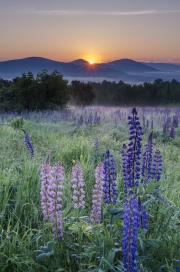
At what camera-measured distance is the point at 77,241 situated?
9.59ft

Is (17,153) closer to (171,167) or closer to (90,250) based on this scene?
(171,167)

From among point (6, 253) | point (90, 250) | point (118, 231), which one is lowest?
point (6, 253)

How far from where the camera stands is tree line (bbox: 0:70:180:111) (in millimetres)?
21812

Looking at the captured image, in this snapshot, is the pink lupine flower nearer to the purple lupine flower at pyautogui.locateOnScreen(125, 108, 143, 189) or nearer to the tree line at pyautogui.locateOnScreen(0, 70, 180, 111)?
the purple lupine flower at pyautogui.locateOnScreen(125, 108, 143, 189)

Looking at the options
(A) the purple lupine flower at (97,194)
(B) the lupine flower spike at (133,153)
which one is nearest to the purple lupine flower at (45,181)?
(A) the purple lupine flower at (97,194)

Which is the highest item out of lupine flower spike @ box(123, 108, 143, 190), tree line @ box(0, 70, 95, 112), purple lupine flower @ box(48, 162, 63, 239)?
tree line @ box(0, 70, 95, 112)

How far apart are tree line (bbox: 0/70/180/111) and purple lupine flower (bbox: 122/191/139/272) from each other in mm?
19341

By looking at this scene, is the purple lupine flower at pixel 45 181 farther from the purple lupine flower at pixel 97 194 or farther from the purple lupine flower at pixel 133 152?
the purple lupine flower at pixel 133 152

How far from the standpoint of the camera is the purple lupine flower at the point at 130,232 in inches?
78.6

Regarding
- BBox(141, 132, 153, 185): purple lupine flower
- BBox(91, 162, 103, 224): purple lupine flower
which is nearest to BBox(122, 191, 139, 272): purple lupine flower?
BBox(91, 162, 103, 224): purple lupine flower

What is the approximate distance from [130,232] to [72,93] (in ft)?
70.5

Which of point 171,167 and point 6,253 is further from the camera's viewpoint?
point 171,167

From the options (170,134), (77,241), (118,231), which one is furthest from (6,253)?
(170,134)

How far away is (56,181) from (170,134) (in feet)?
27.7
